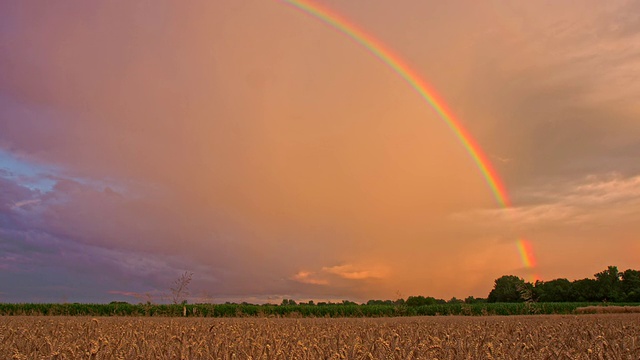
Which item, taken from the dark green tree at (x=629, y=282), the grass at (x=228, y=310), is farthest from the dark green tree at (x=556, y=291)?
the grass at (x=228, y=310)

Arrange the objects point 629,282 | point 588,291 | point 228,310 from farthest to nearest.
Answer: point 629,282 → point 588,291 → point 228,310

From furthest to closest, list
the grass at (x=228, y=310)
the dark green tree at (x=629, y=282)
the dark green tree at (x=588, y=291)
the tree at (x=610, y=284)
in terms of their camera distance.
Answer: the dark green tree at (x=588, y=291)
the dark green tree at (x=629, y=282)
the tree at (x=610, y=284)
the grass at (x=228, y=310)

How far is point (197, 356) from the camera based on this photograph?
9.96m

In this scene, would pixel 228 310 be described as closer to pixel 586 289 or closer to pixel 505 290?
pixel 505 290

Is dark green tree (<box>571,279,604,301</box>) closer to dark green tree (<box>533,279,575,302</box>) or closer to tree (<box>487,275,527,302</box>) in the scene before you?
dark green tree (<box>533,279,575,302</box>)

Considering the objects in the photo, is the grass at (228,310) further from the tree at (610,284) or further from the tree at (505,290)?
the tree at (610,284)

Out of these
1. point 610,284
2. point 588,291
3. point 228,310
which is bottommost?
point 228,310

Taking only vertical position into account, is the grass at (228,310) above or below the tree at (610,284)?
below

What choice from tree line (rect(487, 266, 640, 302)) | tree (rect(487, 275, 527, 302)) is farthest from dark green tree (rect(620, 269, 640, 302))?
tree (rect(487, 275, 527, 302))

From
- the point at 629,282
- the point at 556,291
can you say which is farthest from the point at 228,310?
the point at 629,282

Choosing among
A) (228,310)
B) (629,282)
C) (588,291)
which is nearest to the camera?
(228,310)

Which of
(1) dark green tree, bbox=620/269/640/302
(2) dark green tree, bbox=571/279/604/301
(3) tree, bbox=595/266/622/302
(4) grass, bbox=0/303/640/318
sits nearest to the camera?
(4) grass, bbox=0/303/640/318

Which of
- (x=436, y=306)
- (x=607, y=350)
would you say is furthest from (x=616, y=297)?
(x=607, y=350)

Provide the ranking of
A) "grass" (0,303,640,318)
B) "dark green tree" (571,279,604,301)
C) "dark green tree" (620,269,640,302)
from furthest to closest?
"dark green tree" (571,279,604,301) → "dark green tree" (620,269,640,302) → "grass" (0,303,640,318)
